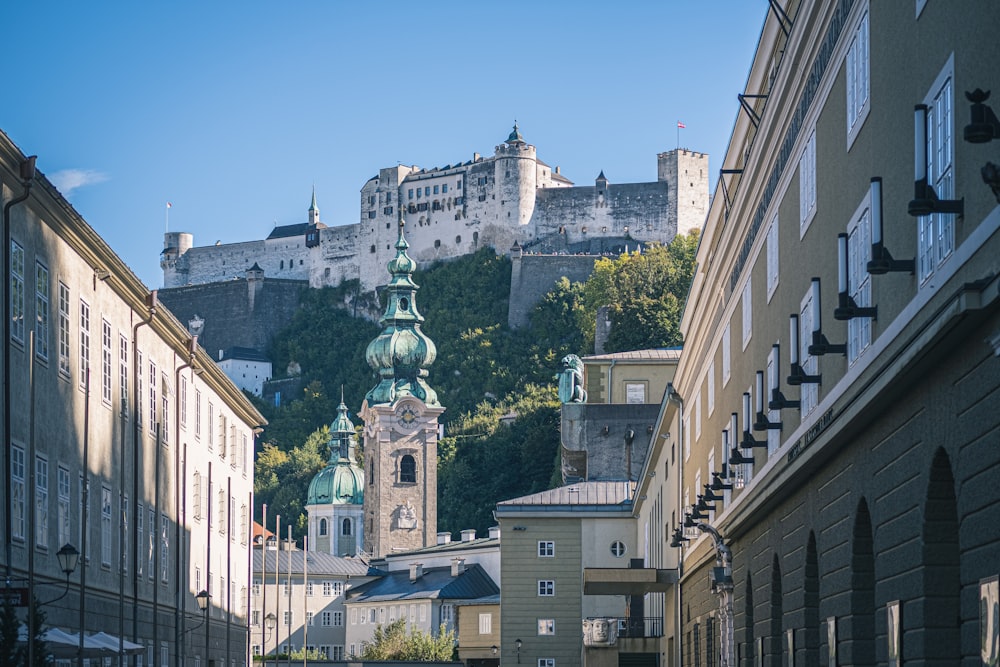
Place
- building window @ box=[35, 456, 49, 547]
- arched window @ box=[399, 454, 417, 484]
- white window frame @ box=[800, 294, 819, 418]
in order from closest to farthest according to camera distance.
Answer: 1. white window frame @ box=[800, 294, 819, 418]
2. building window @ box=[35, 456, 49, 547]
3. arched window @ box=[399, 454, 417, 484]

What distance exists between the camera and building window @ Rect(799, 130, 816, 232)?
15.8m

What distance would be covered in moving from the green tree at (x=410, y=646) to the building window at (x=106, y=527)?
55.1m

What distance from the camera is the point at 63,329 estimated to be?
2402cm

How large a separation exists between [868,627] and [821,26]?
5.09 meters

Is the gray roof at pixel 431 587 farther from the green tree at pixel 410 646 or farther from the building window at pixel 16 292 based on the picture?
the building window at pixel 16 292

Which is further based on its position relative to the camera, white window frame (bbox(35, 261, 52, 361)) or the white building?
white window frame (bbox(35, 261, 52, 361))

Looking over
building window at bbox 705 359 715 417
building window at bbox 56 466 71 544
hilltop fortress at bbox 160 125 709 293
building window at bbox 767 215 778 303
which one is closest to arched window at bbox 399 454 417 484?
hilltop fortress at bbox 160 125 709 293

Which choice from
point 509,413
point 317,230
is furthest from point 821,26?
point 317,230

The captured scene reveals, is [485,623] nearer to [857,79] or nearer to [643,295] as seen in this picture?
[643,295]

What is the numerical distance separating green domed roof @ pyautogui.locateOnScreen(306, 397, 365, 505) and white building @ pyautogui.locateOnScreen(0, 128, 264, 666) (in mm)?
87879

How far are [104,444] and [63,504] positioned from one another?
2811 millimetres

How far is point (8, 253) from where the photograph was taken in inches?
821

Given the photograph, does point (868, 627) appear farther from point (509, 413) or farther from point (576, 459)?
point (509, 413)

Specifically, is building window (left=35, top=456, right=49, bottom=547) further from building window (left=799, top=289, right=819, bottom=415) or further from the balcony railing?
the balcony railing
